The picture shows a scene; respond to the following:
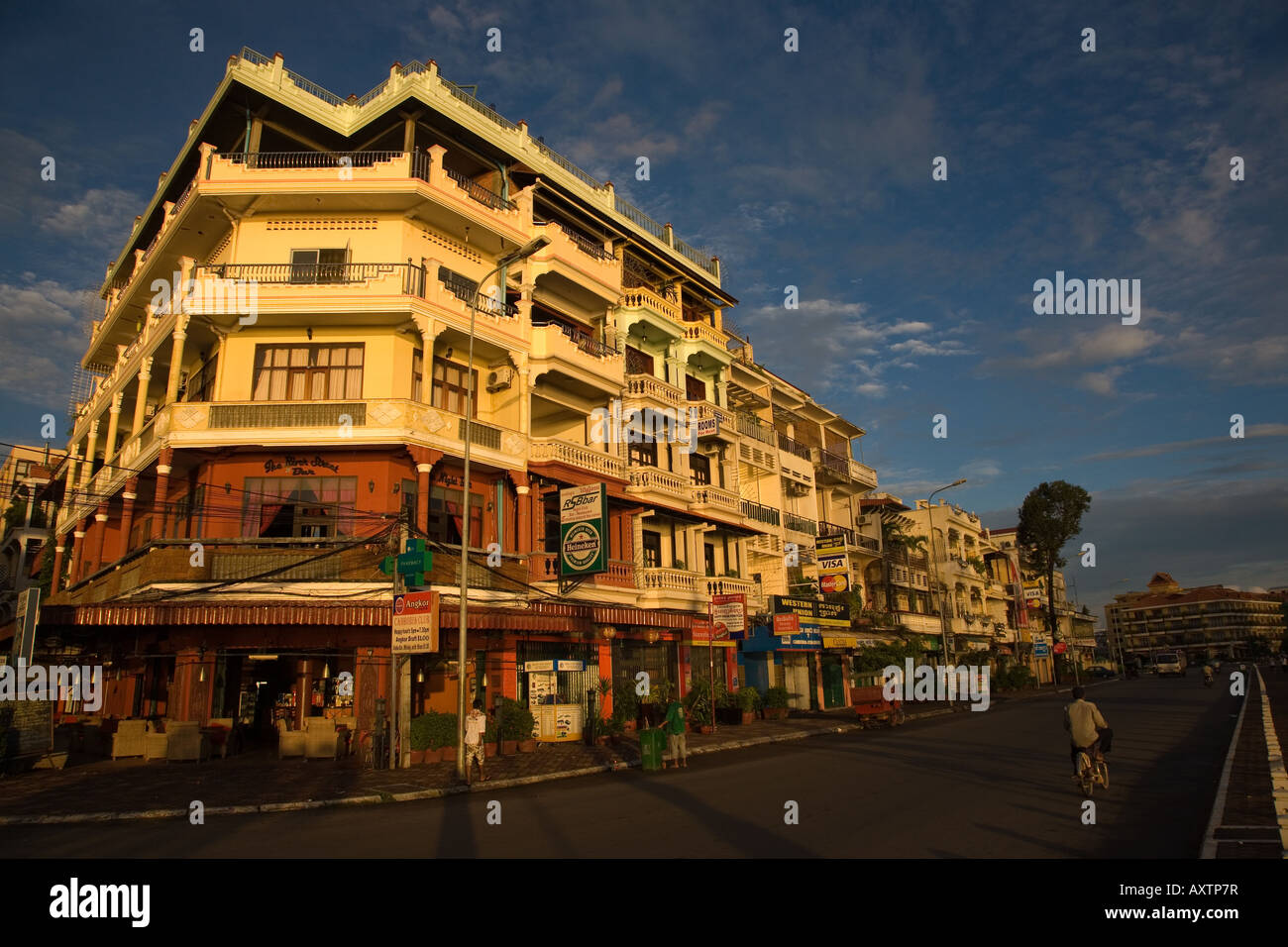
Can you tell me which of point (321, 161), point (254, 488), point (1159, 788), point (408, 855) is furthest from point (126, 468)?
point (1159, 788)

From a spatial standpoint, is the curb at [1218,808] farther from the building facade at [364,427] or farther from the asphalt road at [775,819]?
the building facade at [364,427]

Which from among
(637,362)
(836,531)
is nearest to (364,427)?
(637,362)

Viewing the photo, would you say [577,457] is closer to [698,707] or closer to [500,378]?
[500,378]

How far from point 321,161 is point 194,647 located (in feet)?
48.7

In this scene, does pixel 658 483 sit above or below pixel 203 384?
below

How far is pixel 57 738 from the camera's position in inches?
783

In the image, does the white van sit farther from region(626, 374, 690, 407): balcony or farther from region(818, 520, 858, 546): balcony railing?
region(626, 374, 690, 407): balcony

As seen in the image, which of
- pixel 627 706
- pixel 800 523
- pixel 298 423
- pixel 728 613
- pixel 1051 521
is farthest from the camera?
pixel 1051 521

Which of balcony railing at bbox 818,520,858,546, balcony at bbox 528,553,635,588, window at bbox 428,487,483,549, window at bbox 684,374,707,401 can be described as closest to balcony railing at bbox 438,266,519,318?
window at bbox 428,487,483,549

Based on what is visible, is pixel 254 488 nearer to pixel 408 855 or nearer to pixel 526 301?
pixel 526 301

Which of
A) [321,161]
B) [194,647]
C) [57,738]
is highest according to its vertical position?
[321,161]

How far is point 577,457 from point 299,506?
361 inches

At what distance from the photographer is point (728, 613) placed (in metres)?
26.9
